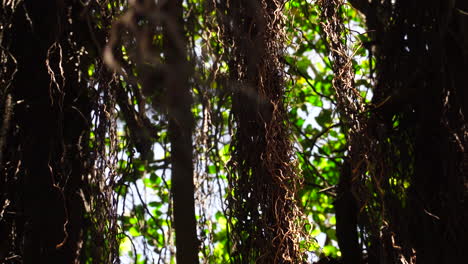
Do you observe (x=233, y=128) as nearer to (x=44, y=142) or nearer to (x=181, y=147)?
(x=181, y=147)

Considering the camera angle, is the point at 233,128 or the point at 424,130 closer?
the point at 233,128

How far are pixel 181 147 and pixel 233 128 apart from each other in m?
0.15

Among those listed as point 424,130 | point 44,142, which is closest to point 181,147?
point 44,142

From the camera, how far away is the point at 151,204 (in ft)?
10.3

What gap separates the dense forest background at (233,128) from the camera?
1496mm

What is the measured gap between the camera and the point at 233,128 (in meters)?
1.59

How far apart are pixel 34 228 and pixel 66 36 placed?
601 mm

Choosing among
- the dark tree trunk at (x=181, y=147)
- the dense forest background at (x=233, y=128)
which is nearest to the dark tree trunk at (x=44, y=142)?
the dense forest background at (x=233, y=128)

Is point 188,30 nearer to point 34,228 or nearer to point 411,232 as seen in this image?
point 34,228

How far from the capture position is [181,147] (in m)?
1.58

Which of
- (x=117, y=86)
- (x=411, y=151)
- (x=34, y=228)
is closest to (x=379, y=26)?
(x=411, y=151)

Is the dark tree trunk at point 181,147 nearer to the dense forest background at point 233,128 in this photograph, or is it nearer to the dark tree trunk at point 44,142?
the dense forest background at point 233,128

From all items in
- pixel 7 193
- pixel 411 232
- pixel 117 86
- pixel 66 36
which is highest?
pixel 66 36

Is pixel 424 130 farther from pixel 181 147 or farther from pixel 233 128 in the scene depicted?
pixel 181 147
